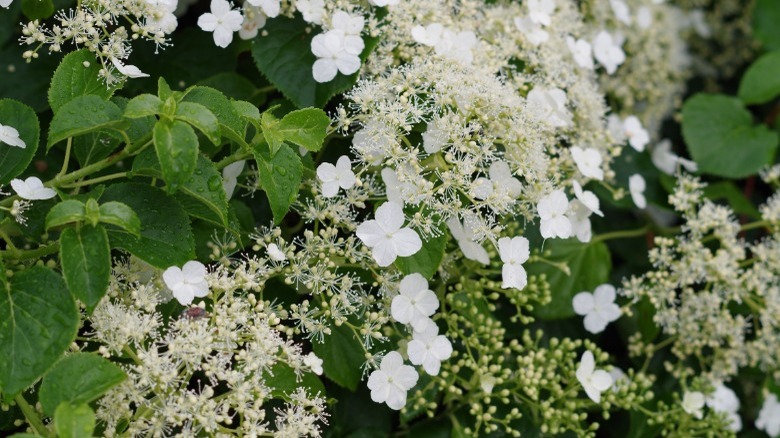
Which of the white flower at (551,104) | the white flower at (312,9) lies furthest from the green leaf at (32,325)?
the white flower at (551,104)

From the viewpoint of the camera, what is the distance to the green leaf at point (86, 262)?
815mm

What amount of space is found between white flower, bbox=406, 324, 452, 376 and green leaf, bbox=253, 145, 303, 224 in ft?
0.78

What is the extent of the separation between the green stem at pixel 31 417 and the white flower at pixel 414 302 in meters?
0.40

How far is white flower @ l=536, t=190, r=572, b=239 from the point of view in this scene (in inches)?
41.9

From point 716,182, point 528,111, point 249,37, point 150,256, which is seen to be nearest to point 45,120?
point 249,37

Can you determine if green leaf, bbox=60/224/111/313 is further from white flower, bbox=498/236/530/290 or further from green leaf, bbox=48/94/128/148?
white flower, bbox=498/236/530/290

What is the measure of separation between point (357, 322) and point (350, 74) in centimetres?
34

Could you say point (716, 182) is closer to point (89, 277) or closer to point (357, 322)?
point (357, 322)

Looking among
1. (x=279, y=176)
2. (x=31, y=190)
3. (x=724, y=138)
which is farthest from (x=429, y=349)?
(x=724, y=138)

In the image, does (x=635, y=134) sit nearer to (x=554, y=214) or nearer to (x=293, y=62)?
(x=554, y=214)

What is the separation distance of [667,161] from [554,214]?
0.60 meters

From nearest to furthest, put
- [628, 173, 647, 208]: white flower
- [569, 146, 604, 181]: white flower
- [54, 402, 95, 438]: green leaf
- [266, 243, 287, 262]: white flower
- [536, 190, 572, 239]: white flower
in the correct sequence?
[54, 402, 95, 438]: green leaf → [266, 243, 287, 262]: white flower → [536, 190, 572, 239]: white flower → [569, 146, 604, 181]: white flower → [628, 173, 647, 208]: white flower

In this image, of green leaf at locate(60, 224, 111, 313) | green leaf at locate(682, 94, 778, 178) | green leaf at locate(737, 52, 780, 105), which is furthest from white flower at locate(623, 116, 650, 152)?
green leaf at locate(60, 224, 111, 313)

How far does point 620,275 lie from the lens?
1.53 meters
